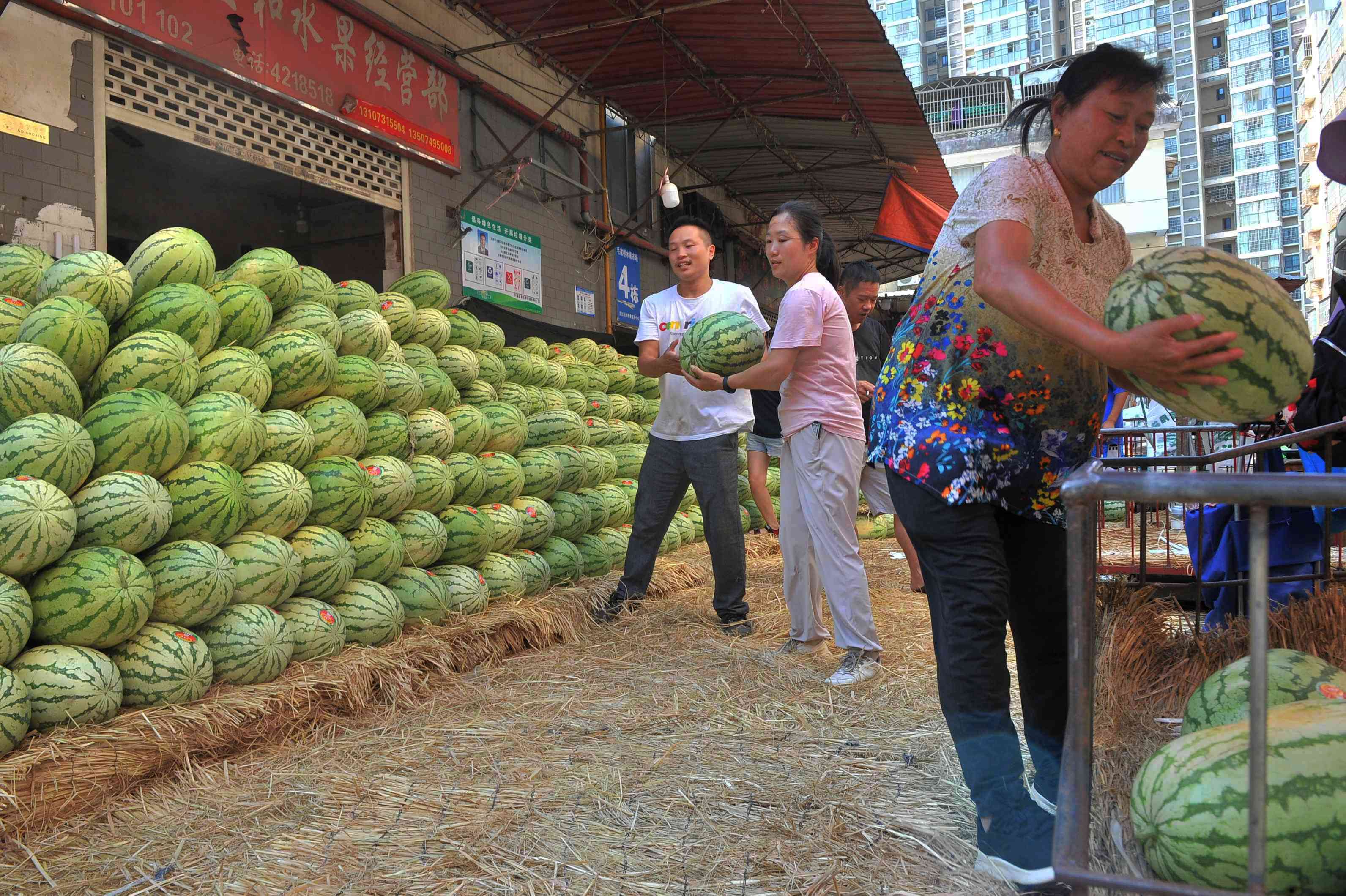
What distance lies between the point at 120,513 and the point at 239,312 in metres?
1.14

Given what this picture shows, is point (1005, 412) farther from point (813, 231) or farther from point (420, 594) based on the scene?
point (420, 594)

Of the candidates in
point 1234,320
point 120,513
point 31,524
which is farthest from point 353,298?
point 1234,320

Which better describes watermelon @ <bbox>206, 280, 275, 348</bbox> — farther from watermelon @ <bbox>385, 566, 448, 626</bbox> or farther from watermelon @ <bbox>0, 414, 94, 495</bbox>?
watermelon @ <bbox>385, 566, 448, 626</bbox>

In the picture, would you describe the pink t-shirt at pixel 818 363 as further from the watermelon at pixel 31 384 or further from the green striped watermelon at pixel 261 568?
the watermelon at pixel 31 384

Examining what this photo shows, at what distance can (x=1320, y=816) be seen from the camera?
1.13 m

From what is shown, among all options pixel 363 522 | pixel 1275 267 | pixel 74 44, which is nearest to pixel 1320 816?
pixel 363 522

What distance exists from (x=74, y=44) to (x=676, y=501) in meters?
3.80

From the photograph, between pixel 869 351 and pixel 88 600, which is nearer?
pixel 88 600

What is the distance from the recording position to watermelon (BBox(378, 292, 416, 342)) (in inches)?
194

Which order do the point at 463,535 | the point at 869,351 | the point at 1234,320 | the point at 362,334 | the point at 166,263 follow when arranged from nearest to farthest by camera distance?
the point at 1234,320 < the point at 166,263 < the point at 362,334 < the point at 463,535 < the point at 869,351

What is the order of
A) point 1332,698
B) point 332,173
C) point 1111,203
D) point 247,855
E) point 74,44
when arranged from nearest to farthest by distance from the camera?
1. point 1332,698
2. point 247,855
3. point 74,44
4. point 332,173
5. point 1111,203

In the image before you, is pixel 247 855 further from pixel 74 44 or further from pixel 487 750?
pixel 74 44

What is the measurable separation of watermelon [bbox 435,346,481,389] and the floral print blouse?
3445 mm

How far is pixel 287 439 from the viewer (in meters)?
3.75
